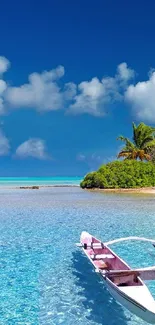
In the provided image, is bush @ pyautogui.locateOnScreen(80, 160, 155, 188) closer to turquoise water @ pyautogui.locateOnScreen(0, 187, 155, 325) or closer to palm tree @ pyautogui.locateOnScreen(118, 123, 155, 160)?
palm tree @ pyautogui.locateOnScreen(118, 123, 155, 160)

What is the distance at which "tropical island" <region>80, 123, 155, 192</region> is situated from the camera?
49438 mm

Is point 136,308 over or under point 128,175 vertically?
under

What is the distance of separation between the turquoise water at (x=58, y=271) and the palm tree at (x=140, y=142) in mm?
32387

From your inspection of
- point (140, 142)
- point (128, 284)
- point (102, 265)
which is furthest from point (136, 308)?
point (140, 142)

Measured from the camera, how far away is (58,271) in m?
10.2

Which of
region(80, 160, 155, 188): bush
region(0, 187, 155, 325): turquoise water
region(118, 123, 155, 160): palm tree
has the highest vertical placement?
region(118, 123, 155, 160): palm tree

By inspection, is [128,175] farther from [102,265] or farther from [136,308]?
[136,308]

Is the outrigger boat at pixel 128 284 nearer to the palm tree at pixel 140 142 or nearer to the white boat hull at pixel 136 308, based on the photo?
the white boat hull at pixel 136 308

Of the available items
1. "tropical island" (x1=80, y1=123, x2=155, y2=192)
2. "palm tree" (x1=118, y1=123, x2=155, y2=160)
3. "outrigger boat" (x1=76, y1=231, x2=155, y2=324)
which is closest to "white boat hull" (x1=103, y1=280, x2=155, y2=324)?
"outrigger boat" (x1=76, y1=231, x2=155, y2=324)

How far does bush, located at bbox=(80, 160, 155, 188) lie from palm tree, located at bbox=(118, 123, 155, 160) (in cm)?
207

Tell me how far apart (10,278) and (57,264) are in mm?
1661

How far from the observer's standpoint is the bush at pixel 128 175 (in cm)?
4934

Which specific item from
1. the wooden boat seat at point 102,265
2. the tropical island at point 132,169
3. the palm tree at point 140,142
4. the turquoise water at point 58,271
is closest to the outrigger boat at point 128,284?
the wooden boat seat at point 102,265

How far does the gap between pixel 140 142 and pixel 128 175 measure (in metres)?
5.75
